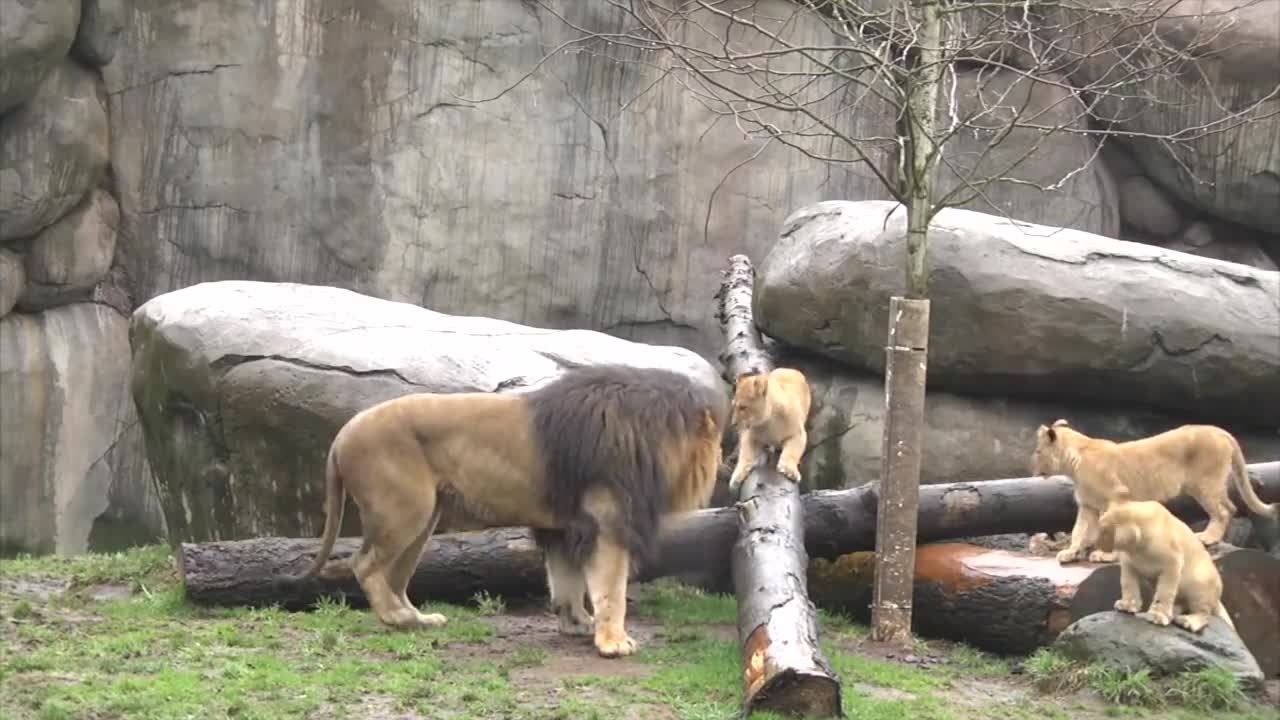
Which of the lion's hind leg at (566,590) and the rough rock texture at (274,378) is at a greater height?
the rough rock texture at (274,378)

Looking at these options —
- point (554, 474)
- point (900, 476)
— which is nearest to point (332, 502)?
point (554, 474)

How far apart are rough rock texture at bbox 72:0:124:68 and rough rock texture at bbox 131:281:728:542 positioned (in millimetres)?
3497

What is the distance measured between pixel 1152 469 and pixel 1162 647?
191 centimetres

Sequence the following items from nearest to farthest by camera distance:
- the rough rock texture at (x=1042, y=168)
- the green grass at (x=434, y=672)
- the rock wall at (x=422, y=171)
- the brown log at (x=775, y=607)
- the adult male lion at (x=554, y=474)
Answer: the brown log at (x=775, y=607)
the green grass at (x=434, y=672)
the adult male lion at (x=554, y=474)
the rock wall at (x=422, y=171)
the rough rock texture at (x=1042, y=168)

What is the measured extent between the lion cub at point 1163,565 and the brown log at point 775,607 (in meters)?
1.51

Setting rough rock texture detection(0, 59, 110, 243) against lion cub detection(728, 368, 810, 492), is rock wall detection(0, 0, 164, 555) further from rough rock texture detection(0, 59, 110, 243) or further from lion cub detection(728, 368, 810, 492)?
lion cub detection(728, 368, 810, 492)

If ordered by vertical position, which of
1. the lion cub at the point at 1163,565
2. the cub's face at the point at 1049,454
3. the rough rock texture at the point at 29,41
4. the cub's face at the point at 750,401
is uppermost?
the rough rock texture at the point at 29,41

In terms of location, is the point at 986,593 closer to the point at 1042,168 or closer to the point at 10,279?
the point at 1042,168

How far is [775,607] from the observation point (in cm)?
719

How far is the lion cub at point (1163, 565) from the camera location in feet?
23.0

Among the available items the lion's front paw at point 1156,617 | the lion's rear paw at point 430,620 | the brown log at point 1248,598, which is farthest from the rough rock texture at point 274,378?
the lion's front paw at point 1156,617

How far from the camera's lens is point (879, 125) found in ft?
44.7

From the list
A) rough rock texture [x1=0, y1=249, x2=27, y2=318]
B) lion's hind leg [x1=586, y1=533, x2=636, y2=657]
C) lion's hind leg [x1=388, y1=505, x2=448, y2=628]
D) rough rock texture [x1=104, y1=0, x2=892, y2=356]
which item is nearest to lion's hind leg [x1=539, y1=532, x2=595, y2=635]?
lion's hind leg [x1=586, y1=533, x2=636, y2=657]

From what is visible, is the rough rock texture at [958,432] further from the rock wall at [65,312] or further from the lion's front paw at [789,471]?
the rock wall at [65,312]
